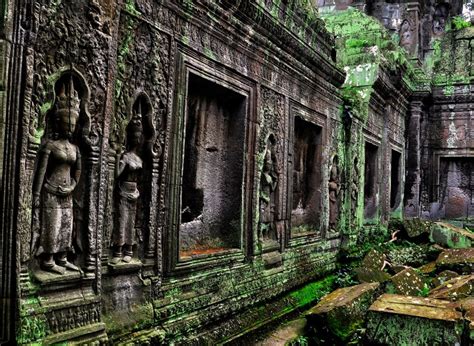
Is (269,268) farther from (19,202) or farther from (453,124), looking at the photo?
(453,124)

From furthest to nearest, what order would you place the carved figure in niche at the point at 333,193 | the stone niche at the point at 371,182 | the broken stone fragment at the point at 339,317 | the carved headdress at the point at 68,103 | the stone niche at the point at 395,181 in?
the stone niche at the point at 395,181 < the stone niche at the point at 371,182 < the carved figure in niche at the point at 333,193 < the broken stone fragment at the point at 339,317 < the carved headdress at the point at 68,103

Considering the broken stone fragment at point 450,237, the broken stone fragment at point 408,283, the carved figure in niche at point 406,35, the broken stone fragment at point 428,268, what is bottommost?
the broken stone fragment at point 428,268

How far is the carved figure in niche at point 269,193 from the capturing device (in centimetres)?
579

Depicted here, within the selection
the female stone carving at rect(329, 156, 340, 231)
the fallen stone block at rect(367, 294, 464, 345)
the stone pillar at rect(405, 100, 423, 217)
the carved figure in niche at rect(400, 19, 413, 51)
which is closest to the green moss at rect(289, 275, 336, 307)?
the female stone carving at rect(329, 156, 340, 231)

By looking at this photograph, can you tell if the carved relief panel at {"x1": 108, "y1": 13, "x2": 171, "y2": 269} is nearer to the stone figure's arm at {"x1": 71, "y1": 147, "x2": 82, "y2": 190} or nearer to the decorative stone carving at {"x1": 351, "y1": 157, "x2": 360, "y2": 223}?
the stone figure's arm at {"x1": 71, "y1": 147, "x2": 82, "y2": 190}

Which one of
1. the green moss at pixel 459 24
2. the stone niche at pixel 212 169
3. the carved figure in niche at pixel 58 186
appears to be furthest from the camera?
the green moss at pixel 459 24

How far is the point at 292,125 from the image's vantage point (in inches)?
258

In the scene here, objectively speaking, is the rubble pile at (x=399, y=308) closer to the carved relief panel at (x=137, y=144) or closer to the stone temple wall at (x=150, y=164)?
the stone temple wall at (x=150, y=164)

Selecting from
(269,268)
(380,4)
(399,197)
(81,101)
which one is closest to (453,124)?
(399,197)

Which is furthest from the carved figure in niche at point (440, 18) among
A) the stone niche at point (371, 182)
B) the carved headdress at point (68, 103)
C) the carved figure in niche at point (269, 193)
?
the carved headdress at point (68, 103)

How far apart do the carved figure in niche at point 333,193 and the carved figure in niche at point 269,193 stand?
7.27 feet

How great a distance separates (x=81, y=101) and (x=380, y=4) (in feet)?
50.4

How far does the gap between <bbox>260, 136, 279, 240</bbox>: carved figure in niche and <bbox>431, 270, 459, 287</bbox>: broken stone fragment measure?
100 inches

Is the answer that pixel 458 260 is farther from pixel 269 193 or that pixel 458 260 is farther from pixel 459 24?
pixel 459 24
